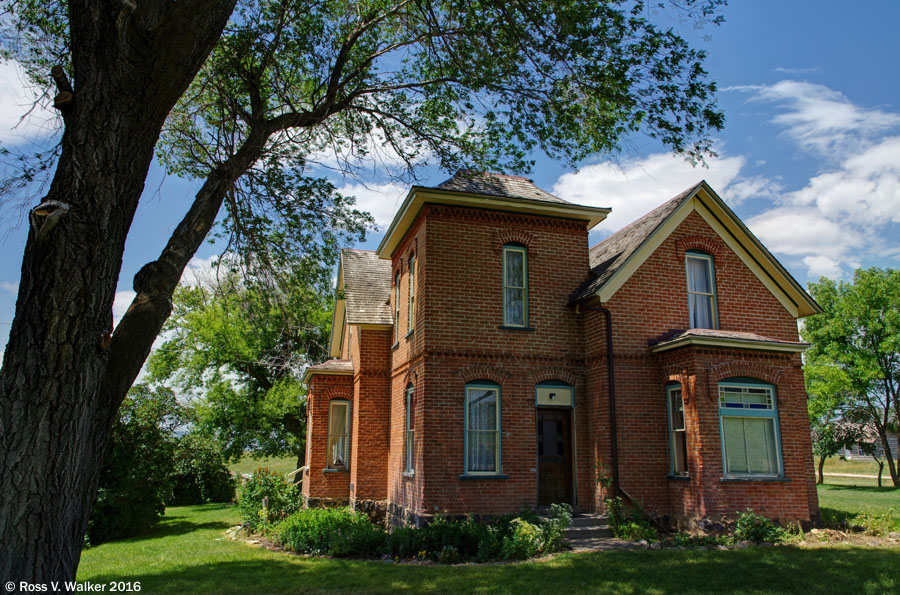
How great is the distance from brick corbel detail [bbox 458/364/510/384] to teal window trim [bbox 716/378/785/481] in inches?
178

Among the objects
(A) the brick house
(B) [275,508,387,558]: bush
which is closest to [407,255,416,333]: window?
(A) the brick house

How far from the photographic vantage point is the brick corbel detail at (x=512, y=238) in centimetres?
1434

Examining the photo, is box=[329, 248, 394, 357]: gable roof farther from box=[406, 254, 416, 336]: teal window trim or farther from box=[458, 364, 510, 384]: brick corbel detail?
box=[458, 364, 510, 384]: brick corbel detail

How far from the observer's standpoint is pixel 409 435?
1468cm

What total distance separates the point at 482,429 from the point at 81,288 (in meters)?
9.53

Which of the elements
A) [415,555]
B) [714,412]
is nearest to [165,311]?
[415,555]

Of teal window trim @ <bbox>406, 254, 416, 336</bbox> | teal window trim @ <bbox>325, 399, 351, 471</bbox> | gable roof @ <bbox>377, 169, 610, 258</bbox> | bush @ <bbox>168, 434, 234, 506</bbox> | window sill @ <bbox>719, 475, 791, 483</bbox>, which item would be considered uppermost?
gable roof @ <bbox>377, 169, 610, 258</bbox>

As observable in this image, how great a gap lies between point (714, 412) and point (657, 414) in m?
1.32

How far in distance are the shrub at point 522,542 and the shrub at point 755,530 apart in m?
3.83

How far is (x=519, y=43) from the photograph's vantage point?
9273 millimetres

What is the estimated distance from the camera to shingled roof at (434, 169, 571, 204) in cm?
1434

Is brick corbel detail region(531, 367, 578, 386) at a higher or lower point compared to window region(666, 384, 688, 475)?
higher

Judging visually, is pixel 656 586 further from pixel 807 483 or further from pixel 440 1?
pixel 440 1

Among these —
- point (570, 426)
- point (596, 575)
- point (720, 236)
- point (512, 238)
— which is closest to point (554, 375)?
point (570, 426)
